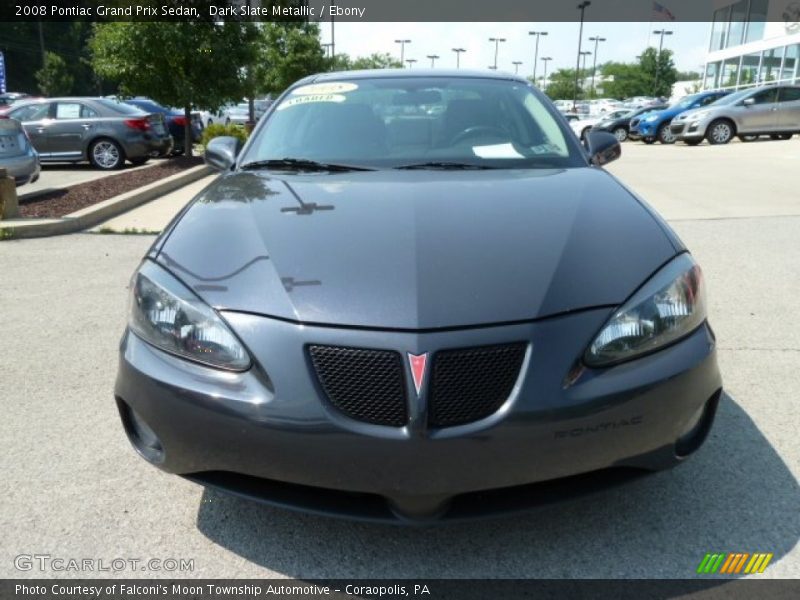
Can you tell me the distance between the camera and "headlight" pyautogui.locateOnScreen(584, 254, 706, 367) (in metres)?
1.94

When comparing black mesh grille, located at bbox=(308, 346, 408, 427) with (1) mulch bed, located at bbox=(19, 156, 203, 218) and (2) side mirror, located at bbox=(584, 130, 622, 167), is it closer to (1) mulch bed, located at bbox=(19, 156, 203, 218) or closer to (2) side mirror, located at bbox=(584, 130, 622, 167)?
(2) side mirror, located at bbox=(584, 130, 622, 167)

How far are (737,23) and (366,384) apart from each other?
140ft

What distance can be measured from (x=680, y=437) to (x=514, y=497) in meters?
0.55

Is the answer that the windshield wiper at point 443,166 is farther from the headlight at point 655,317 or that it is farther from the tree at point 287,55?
the tree at point 287,55

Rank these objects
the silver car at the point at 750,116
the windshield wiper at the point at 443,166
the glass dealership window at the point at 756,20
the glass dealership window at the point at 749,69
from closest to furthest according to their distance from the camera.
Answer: the windshield wiper at the point at 443,166, the silver car at the point at 750,116, the glass dealership window at the point at 749,69, the glass dealership window at the point at 756,20

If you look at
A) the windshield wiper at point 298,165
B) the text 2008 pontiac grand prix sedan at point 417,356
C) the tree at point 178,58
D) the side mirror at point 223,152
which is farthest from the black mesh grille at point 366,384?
the tree at point 178,58

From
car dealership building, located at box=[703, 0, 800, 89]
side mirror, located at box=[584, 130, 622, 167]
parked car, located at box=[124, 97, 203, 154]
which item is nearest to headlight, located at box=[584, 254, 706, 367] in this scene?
side mirror, located at box=[584, 130, 622, 167]

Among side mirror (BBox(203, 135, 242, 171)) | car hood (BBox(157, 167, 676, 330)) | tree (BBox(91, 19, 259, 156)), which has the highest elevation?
tree (BBox(91, 19, 259, 156))

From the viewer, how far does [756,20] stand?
115 ft

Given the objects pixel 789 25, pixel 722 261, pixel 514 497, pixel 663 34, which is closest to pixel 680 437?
pixel 514 497

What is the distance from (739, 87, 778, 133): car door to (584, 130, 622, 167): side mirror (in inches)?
731

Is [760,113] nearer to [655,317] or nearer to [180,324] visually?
[655,317]

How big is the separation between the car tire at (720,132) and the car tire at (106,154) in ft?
51.2

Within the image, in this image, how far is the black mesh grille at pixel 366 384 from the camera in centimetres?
183
